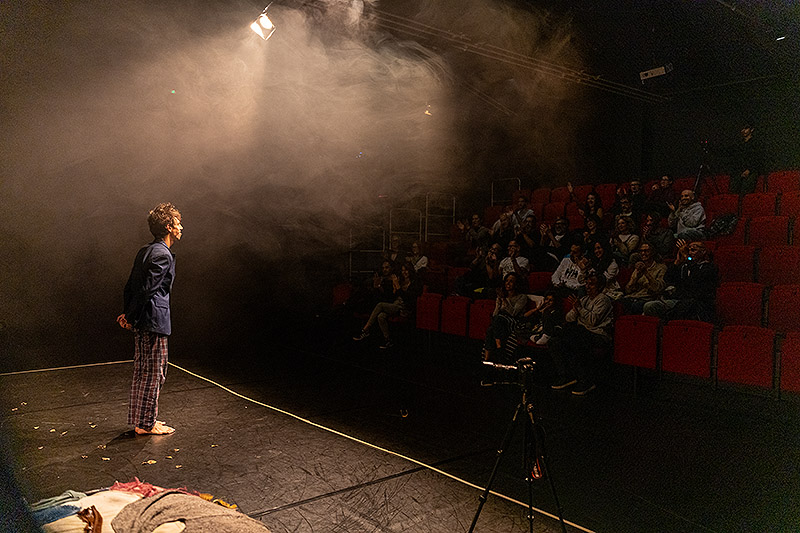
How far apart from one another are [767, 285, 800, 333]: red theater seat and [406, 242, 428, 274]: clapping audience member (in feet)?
14.5

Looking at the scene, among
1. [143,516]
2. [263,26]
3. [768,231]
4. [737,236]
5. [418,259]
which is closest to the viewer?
[143,516]

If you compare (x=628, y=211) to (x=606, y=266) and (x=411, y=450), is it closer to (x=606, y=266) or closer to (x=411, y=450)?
(x=606, y=266)

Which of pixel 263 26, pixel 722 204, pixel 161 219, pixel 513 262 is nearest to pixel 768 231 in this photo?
pixel 722 204

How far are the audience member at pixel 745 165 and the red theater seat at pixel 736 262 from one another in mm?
1715

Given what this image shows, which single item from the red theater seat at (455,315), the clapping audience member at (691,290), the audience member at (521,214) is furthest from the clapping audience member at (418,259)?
the clapping audience member at (691,290)

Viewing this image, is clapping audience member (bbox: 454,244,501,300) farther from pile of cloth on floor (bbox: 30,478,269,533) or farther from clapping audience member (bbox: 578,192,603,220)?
pile of cloth on floor (bbox: 30,478,269,533)

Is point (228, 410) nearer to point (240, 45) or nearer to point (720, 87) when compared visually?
point (240, 45)

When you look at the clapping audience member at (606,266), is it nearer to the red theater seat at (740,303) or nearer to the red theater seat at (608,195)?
the red theater seat at (740,303)

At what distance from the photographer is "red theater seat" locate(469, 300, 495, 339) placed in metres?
6.14

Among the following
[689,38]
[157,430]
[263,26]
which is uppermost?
[689,38]

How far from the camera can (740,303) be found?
5.04m

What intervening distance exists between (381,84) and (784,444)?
5.42 metres

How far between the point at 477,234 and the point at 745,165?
3.77 meters

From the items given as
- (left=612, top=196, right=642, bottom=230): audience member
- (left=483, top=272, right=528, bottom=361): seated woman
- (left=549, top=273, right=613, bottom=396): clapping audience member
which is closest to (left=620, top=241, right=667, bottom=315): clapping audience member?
(left=549, top=273, right=613, bottom=396): clapping audience member
